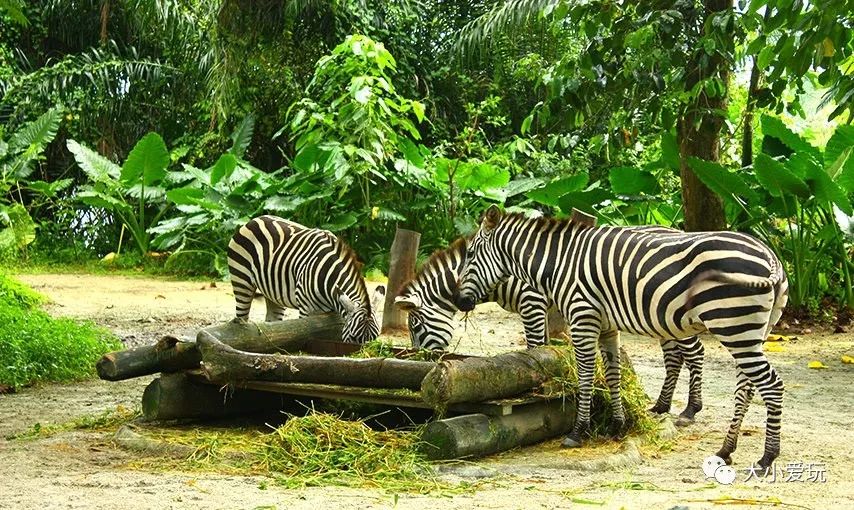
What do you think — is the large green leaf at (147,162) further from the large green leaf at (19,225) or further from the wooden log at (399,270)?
the wooden log at (399,270)

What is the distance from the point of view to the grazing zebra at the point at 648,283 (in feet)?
18.3

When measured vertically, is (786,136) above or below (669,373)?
above

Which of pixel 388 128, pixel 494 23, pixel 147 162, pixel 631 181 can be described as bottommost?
pixel 631 181

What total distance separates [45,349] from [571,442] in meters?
4.75

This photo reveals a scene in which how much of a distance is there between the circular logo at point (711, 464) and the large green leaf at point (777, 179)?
5.46 m

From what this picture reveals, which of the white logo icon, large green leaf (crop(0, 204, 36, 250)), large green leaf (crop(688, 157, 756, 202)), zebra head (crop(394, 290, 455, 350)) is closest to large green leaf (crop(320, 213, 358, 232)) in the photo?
large green leaf (crop(0, 204, 36, 250))

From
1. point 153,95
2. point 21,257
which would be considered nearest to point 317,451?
point 21,257

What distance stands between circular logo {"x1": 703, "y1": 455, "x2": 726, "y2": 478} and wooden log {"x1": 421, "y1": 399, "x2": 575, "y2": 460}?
993 millimetres

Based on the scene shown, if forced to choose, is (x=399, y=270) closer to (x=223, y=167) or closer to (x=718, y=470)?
(x=718, y=470)

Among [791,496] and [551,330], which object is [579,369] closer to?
[791,496]

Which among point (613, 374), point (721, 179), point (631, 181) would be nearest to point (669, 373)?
point (613, 374)

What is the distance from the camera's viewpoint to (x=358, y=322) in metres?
8.03

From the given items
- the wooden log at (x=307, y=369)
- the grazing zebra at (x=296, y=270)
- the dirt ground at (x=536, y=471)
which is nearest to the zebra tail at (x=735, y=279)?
the dirt ground at (x=536, y=471)

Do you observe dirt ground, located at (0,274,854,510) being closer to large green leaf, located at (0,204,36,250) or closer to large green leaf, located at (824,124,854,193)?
large green leaf, located at (824,124,854,193)
